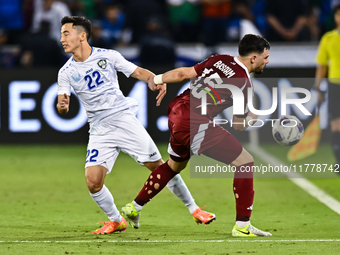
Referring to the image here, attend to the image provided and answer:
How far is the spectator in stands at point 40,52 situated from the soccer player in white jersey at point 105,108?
620 cm

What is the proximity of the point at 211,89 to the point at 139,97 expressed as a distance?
604 centimetres

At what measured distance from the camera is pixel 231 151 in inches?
213

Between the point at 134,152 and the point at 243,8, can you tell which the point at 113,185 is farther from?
the point at 243,8

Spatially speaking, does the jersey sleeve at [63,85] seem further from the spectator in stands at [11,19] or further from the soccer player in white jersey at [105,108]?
the spectator in stands at [11,19]

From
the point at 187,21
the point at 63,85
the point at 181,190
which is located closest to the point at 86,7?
the point at 187,21

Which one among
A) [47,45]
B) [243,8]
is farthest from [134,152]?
[243,8]

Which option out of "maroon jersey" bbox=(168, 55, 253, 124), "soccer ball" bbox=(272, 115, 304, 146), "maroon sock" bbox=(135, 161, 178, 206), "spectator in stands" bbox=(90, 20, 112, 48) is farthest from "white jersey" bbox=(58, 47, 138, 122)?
"spectator in stands" bbox=(90, 20, 112, 48)

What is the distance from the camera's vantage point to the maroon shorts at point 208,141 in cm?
543

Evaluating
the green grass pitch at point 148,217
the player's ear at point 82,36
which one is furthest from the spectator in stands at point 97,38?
the player's ear at point 82,36

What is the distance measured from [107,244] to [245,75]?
1790mm

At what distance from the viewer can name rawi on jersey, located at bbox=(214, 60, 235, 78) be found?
17.4 ft

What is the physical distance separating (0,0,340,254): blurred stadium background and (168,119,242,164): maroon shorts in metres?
0.73

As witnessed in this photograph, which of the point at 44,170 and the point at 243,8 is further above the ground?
the point at 243,8

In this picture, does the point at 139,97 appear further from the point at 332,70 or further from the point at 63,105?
the point at 63,105
